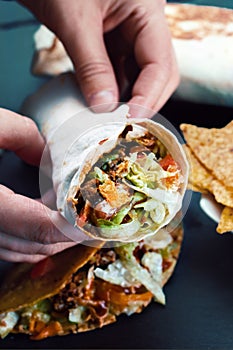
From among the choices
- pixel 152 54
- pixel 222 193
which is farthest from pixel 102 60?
pixel 222 193

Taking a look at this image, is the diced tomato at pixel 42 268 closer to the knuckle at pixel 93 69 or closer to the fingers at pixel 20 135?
the fingers at pixel 20 135

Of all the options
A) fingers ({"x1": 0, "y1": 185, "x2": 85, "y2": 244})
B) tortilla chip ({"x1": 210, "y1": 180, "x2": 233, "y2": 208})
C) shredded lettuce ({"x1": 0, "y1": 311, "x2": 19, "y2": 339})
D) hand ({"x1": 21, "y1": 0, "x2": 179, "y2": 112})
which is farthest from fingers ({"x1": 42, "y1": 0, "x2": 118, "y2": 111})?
shredded lettuce ({"x1": 0, "y1": 311, "x2": 19, "y2": 339})

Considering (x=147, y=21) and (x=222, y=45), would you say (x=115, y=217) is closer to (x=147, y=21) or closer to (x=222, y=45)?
(x=147, y=21)

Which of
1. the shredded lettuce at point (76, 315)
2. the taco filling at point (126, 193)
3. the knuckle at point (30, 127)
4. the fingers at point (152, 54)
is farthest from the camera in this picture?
the fingers at point (152, 54)

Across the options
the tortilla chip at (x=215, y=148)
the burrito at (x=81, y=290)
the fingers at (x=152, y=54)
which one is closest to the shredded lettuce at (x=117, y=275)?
the burrito at (x=81, y=290)

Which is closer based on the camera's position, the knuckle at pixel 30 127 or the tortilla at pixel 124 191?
the tortilla at pixel 124 191

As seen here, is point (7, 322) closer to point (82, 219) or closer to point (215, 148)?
point (82, 219)

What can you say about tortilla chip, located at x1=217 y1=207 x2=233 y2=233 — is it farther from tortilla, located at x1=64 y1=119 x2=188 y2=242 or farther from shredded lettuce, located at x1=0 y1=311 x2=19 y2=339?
shredded lettuce, located at x1=0 y1=311 x2=19 y2=339
